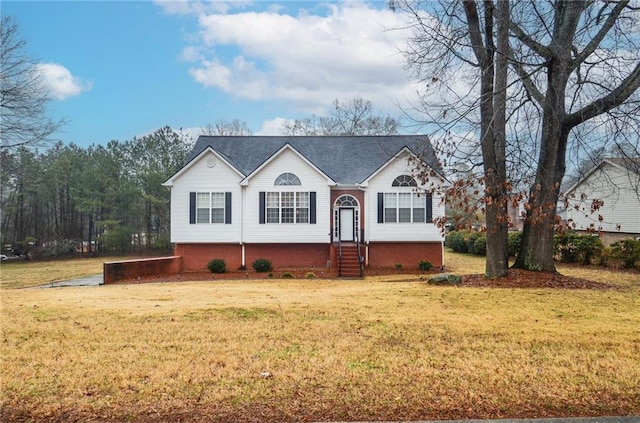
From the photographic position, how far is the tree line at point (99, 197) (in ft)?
139

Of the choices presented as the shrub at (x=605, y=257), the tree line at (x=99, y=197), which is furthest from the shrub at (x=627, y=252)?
the tree line at (x=99, y=197)

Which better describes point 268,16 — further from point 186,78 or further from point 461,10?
point 186,78

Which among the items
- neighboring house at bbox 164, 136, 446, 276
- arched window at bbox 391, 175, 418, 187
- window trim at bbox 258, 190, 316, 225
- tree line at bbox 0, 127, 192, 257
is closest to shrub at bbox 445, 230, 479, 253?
neighboring house at bbox 164, 136, 446, 276

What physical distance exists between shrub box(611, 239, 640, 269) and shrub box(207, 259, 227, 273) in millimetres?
A: 18230

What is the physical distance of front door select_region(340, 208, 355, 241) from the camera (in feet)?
74.1

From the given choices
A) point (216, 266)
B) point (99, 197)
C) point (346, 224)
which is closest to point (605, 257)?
point (346, 224)

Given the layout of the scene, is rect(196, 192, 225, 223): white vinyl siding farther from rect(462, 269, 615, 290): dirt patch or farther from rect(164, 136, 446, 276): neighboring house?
rect(462, 269, 615, 290): dirt patch

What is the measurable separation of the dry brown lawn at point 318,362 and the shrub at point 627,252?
12.7m

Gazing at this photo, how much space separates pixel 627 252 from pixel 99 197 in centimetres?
4310

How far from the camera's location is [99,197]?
43.7m

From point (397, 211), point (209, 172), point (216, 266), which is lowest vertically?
point (216, 266)

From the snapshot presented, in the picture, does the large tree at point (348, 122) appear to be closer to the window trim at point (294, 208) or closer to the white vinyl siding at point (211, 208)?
the window trim at point (294, 208)

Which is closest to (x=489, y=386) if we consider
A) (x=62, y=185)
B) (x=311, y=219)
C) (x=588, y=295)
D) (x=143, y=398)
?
(x=143, y=398)

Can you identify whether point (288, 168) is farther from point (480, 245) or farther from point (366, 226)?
point (480, 245)
